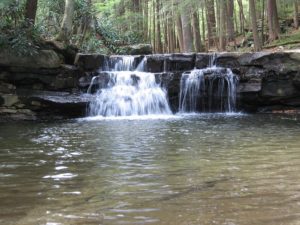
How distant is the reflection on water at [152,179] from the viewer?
3.33m

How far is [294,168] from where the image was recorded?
4996 mm

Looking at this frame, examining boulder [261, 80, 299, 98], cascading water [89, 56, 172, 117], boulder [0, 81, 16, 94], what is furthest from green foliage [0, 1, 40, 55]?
boulder [261, 80, 299, 98]

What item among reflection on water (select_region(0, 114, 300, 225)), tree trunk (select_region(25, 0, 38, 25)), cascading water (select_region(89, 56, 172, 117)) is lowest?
reflection on water (select_region(0, 114, 300, 225))

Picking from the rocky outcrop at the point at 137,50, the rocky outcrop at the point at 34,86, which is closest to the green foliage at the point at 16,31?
the rocky outcrop at the point at 34,86

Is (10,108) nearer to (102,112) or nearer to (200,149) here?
(102,112)

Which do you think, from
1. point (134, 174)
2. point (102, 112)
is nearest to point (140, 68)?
point (102, 112)

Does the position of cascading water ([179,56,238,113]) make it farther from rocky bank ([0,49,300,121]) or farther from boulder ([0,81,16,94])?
boulder ([0,81,16,94])

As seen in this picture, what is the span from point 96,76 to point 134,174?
35.1 feet

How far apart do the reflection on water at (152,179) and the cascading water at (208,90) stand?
261 inches

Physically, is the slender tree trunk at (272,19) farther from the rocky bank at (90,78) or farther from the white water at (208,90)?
the white water at (208,90)

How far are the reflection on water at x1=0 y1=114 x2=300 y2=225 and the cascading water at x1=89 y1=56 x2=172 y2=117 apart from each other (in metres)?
5.88

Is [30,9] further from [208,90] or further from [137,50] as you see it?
[137,50]

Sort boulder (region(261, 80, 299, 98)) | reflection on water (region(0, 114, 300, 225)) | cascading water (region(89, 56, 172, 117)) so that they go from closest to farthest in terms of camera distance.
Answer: reflection on water (region(0, 114, 300, 225)) → cascading water (region(89, 56, 172, 117)) → boulder (region(261, 80, 299, 98))

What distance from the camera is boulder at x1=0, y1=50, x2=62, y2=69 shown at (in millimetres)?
13656
